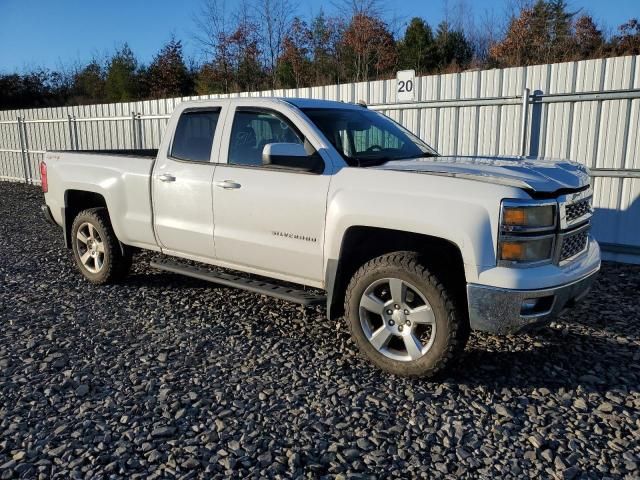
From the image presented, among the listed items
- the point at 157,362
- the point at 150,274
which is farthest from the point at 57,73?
the point at 157,362

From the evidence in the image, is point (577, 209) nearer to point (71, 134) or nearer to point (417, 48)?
point (71, 134)

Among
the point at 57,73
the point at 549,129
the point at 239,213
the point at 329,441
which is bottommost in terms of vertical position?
the point at 329,441

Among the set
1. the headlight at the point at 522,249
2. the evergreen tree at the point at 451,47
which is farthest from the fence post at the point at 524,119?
the evergreen tree at the point at 451,47

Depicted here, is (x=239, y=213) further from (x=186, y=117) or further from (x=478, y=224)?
(x=478, y=224)

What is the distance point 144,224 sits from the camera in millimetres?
5266

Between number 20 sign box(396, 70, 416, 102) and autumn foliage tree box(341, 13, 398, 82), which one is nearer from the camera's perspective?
number 20 sign box(396, 70, 416, 102)

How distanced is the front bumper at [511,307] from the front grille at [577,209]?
462 mm

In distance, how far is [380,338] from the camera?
3.79m

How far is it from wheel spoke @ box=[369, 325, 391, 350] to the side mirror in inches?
48.3

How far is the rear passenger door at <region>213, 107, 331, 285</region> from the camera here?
4043mm

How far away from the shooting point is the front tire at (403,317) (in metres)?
3.48

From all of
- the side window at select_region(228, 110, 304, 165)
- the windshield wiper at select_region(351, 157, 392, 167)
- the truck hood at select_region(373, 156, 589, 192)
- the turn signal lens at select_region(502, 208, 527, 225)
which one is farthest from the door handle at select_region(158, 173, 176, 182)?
the turn signal lens at select_region(502, 208, 527, 225)

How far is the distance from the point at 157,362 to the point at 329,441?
5.32ft

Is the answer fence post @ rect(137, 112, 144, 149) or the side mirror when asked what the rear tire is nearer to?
the side mirror
